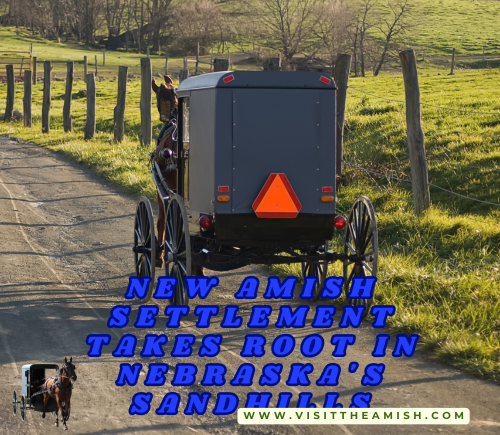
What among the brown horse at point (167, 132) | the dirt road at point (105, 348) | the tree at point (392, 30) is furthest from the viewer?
the tree at point (392, 30)

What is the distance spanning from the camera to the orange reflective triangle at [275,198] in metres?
6.16

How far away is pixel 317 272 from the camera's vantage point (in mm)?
7602

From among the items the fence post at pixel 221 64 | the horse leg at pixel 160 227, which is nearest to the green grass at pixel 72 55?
the fence post at pixel 221 64

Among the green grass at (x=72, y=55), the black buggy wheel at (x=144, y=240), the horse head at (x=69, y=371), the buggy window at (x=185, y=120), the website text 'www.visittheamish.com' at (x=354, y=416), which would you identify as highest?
the green grass at (x=72, y=55)

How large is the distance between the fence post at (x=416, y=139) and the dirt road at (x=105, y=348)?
111 inches

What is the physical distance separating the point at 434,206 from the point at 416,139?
116 centimetres

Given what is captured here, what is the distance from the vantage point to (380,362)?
5.70m

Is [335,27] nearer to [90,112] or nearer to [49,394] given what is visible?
[90,112]

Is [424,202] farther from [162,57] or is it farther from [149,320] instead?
[162,57]

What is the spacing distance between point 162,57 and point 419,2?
4283 centimetres

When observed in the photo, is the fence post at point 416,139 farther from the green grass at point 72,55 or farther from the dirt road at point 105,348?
the green grass at point 72,55

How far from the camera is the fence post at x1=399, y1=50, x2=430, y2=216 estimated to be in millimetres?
9797

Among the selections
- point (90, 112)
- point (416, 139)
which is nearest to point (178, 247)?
point (416, 139)

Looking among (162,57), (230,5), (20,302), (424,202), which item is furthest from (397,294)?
(230,5)
